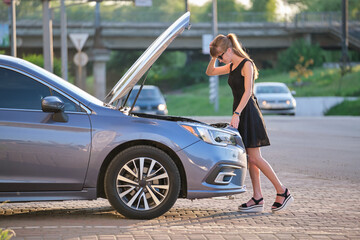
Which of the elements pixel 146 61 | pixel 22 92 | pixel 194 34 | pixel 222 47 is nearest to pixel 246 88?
pixel 222 47

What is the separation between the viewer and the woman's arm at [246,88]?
805 centimetres

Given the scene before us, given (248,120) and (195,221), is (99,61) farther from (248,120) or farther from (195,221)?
(195,221)

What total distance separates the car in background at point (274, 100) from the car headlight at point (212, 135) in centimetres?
2279

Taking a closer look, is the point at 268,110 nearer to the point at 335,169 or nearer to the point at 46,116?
the point at 335,169

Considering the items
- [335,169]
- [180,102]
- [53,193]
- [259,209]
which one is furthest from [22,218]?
[180,102]

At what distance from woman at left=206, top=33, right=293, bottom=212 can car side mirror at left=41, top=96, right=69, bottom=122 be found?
1.80m

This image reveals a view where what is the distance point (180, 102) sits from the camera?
1984 inches

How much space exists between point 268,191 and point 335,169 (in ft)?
11.1

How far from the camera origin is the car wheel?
725 cm

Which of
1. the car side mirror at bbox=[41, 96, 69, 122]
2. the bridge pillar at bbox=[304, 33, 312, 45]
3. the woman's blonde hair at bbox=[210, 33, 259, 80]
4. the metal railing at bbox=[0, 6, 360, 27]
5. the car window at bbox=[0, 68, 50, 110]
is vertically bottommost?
the bridge pillar at bbox=[304, 33, 312, 45]

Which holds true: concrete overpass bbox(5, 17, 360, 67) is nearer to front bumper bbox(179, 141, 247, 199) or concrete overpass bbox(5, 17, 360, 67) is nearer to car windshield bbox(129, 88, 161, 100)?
car windshield bbox(129, 88, 161, 100)

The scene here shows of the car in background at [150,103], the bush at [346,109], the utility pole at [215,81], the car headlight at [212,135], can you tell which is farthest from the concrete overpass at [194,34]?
the car headlight at [212,135]

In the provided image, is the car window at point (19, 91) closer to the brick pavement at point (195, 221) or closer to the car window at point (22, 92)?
the car window at point (22, 92)

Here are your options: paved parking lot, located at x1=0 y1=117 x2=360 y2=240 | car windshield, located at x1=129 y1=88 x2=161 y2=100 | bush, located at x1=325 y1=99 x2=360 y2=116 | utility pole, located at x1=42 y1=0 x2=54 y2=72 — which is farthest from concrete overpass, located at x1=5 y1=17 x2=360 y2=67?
paved parking lot, located at x1=0 y1=117 x2=360 y2=240
